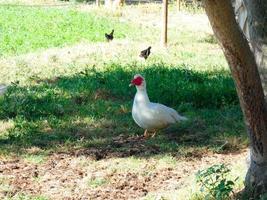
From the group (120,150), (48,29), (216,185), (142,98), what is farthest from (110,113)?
(48,29)

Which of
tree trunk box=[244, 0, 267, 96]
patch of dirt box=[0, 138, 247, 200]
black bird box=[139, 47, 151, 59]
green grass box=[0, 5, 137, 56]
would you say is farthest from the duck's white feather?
green grass box=[0, 5, 137, 56]

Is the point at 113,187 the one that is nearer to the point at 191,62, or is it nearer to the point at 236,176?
the point at 236,176

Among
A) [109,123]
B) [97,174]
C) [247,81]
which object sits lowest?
[97,174]

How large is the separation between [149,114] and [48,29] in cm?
1162

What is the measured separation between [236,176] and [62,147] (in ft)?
7.64

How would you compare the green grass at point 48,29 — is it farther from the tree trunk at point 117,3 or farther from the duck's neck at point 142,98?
the duck's neck at point 142,98

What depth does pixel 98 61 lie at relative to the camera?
40.5ft

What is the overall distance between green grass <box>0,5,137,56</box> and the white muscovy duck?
734 centimetres

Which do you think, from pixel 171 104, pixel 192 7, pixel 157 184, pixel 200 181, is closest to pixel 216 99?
pixel 171 104

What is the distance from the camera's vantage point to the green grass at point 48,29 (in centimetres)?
1572

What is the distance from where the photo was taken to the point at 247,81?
4.22m

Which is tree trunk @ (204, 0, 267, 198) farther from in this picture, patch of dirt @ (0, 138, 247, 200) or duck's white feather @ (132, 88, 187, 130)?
duck's white feather @ (132, 88, 187, 130)

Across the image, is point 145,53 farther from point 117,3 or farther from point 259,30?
point 117,3

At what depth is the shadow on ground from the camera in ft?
23.1
